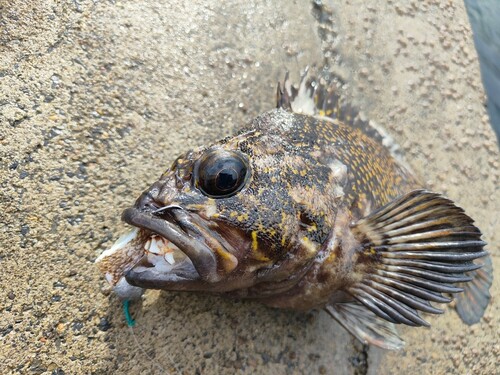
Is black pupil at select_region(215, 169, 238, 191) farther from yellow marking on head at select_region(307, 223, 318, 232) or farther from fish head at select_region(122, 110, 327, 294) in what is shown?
yellow marking on head at select_region(307, 223, 318, 232)

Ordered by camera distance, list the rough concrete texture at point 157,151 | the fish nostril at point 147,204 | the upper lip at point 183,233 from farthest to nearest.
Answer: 1. the rough concrete texture at point 157,151
2. the fish nostril at point 147,204
3. the upper lip at point 183,233

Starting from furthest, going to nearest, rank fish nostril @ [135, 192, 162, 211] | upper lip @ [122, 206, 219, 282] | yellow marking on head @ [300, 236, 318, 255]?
yellow marking on head @ [300, 236, 318, 255] < fish nostril @ [135, 192, 162, 211] < upper lip @ [122, 206, 219, 282]

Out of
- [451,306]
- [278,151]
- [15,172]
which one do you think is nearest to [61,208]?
[15,172]

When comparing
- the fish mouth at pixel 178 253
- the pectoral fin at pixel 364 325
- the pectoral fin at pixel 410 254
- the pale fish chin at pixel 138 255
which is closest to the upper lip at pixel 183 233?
the fish mouth at pixel 178 253

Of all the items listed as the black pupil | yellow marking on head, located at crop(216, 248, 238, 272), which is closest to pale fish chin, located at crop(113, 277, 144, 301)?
yellow marking on head, located at crop(216, 248, 238, 272)

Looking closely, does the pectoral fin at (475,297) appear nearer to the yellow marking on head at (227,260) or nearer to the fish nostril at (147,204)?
the yellow marking on head at (227,260)

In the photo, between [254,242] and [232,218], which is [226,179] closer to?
[232,218]

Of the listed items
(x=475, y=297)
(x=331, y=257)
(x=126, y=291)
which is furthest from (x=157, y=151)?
(x=475, y=297)
